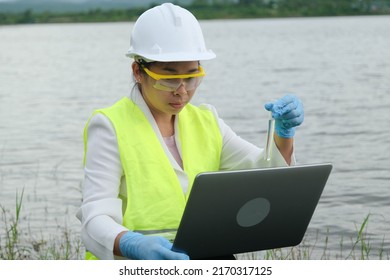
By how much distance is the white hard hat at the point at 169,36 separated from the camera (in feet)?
12.5

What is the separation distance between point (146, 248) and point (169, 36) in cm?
80

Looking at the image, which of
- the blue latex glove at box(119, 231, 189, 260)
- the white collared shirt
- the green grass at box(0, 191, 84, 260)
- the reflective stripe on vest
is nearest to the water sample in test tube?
the white collared shirt

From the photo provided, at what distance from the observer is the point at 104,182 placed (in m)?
3.76

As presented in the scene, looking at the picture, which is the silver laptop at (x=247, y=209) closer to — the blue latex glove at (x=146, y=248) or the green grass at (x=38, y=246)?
the blue latex glove at (x=146, y=248)

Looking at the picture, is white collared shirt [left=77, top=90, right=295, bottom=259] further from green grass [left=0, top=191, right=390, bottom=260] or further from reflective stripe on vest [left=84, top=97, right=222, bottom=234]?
green grass [left=0, top=191, right=390, bottom=260]

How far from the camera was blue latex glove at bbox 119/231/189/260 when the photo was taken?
3.46 metres

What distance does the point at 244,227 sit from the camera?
11.6ft

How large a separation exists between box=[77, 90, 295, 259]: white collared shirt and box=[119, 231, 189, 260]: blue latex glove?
6 centimetres

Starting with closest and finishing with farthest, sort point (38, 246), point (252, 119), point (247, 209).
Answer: point (247, 209) < point (38, 246) < point (252, 119)

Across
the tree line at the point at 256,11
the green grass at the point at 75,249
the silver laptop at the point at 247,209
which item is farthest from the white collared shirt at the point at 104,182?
the tree line at the point at 256,11

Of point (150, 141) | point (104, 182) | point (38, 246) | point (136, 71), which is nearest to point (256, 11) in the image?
point (38, 246)

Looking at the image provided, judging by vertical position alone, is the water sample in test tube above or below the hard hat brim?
below

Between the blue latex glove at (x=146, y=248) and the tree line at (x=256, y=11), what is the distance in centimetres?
7451

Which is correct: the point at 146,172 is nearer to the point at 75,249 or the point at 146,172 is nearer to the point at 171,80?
the point at 171,80
